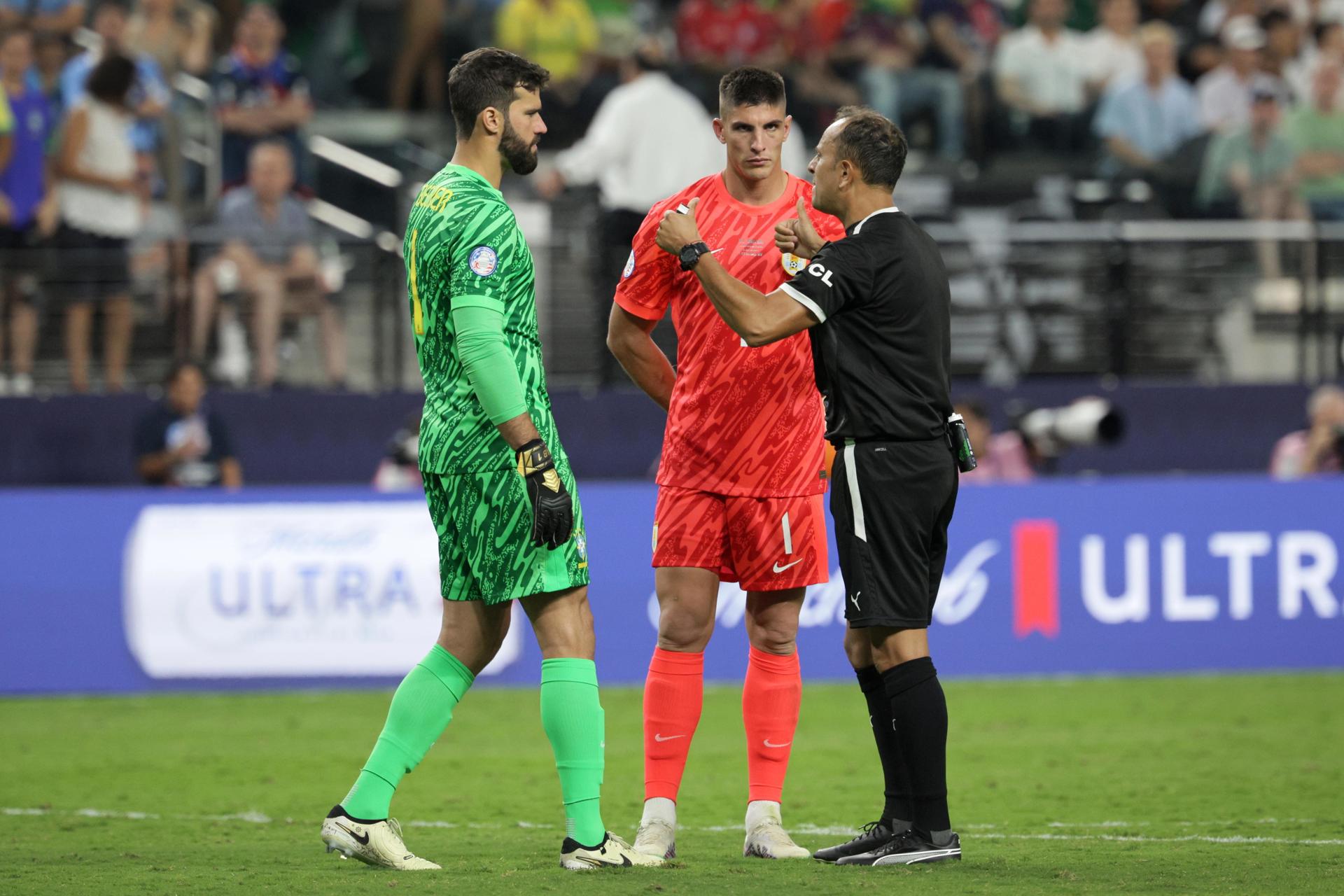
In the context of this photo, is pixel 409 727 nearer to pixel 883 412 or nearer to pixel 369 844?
pixel 369 844

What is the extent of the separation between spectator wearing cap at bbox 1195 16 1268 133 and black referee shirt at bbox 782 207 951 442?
1089cm

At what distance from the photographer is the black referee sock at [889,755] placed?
18.3ft

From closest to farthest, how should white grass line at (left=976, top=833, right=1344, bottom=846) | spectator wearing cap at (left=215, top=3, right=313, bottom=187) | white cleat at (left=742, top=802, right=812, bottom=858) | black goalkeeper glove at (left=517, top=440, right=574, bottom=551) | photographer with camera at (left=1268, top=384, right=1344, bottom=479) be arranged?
1. black goalkeeper glove at (left=517, top=440, right=574, bottom=551)
2. white cleat at (left=742, top=802, right=812, bottom=858)
3. white grass line at (left=976, top=833, right=1344, bottom=846)
4. photographer with camera at (left=1268, top=384, right=1344, bottom=479)
5. spectator wearing cap at (left=215, top=3, right=313, bottom=187)

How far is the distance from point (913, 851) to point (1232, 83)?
1183 cm

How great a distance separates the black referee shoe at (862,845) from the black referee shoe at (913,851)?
0.14 feet

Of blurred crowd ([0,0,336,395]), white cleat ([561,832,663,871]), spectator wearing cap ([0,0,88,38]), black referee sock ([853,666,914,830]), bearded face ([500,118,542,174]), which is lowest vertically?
white cleat ([561,832,663,871])

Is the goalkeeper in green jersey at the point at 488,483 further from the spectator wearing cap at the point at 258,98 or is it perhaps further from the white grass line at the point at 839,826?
the spectator wearing cap at the point at 258,98

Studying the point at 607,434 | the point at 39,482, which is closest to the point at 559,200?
the point at 607,434

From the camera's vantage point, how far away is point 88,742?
9.23 m

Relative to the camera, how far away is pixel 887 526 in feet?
17.8

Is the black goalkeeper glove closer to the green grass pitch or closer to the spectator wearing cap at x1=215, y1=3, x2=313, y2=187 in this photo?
the green grass pitch

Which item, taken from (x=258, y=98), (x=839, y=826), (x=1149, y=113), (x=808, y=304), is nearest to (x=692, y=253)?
(x=808, y=304)

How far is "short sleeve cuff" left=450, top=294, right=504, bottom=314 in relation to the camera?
17.0 ft

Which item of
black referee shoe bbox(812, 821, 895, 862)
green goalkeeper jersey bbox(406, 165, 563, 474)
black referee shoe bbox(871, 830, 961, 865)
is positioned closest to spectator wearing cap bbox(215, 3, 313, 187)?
green goalkeeper jersey bbox(406, 165, 563, 474)
